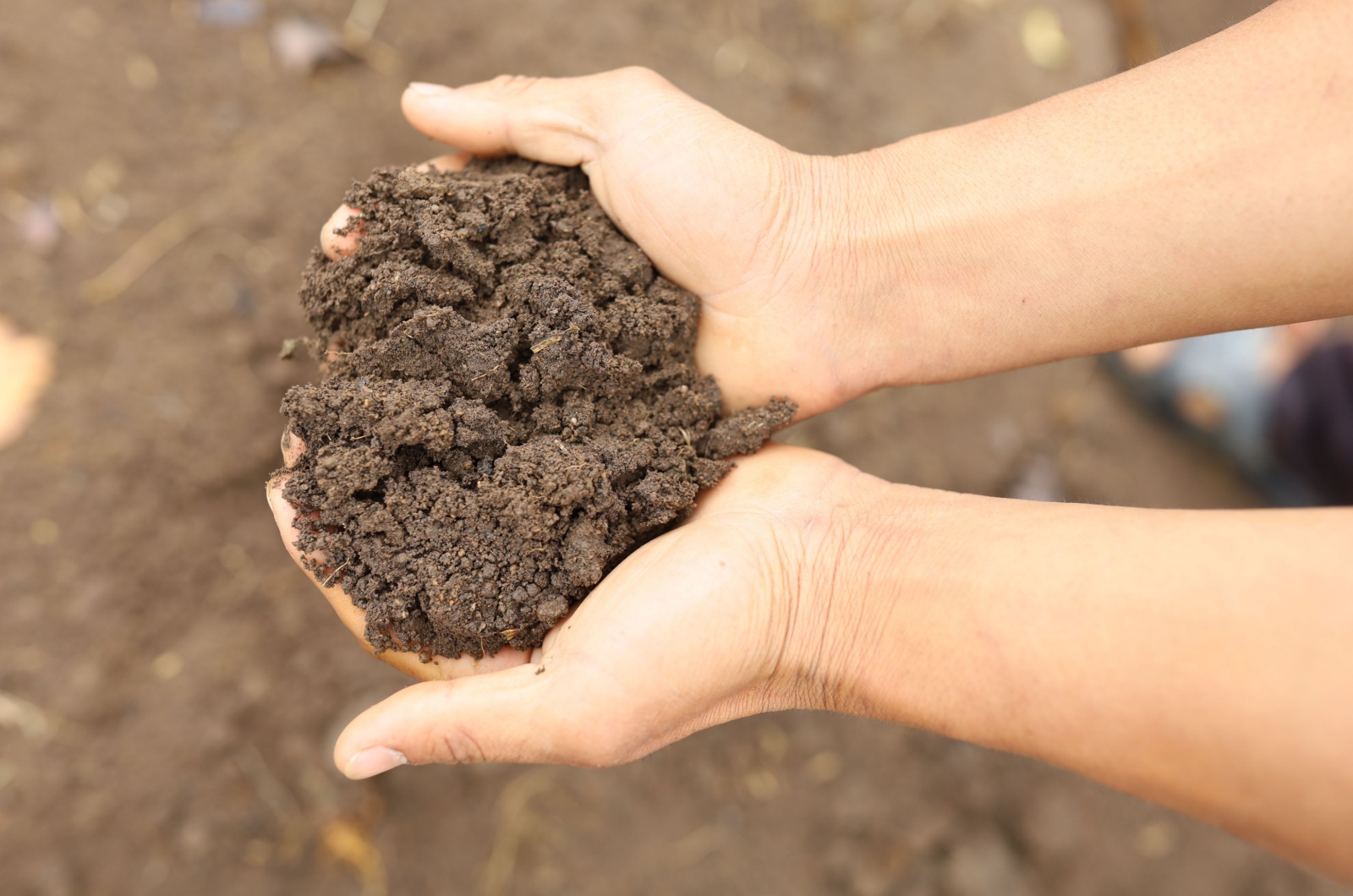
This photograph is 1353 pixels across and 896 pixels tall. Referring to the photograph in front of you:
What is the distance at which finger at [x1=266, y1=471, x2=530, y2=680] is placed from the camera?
1779 mm

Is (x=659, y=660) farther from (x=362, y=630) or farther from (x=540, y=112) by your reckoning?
(x=540, y=112)

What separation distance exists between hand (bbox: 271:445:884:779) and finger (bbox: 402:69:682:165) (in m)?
1.09

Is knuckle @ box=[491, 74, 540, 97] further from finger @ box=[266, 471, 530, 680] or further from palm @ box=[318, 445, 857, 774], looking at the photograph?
palm @ box=[318, 445, 857, 774]

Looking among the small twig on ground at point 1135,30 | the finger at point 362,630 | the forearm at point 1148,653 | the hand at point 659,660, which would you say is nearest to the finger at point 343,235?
the finger at point 362,630

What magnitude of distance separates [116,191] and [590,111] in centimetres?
200

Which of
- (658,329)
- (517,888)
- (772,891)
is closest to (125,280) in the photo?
(658,329)

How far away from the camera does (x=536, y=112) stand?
2064mm

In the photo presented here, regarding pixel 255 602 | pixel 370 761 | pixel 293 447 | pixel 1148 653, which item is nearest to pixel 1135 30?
pixel 1148 653

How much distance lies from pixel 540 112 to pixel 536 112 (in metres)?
0.01

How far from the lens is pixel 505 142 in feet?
6.94

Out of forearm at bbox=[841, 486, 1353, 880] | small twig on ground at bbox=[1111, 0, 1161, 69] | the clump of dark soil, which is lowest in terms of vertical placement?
forearm at bbox=[841, 486, 1353, 880]

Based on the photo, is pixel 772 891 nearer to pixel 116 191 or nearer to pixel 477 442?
pixel 477 442

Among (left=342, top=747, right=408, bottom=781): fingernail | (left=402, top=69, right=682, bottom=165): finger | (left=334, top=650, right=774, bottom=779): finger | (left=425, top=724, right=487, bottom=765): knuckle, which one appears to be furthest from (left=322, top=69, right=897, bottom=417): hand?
(left=342, top=747, right=408, bottom=781): fingernail

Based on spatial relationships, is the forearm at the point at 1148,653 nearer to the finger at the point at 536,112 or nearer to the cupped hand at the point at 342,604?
the cupped hand at the point at 342,604
